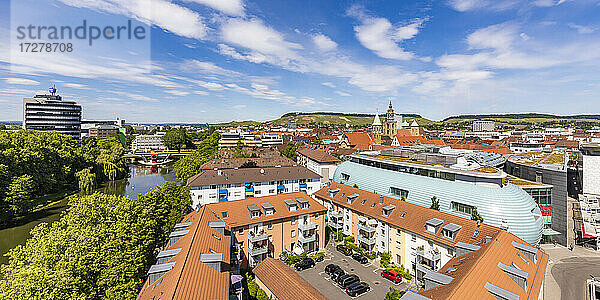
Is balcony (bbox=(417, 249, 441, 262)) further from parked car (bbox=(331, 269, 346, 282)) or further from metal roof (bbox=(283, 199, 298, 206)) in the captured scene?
metal roof (bbox=(283, 199, 298, 206))

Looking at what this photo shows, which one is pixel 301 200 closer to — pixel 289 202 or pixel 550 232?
pixel 289 202

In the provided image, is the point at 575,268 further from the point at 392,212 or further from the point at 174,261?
the point at 174,261

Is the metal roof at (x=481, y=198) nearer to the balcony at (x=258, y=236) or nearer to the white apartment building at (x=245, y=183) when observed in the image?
the white apartment building at (x=245, y=183)

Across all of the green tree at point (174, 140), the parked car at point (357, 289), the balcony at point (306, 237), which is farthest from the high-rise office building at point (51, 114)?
the parked car at point (357, 289)

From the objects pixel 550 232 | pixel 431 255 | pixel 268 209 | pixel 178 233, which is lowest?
pixel 550 232

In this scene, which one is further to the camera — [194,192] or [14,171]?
[14,171]

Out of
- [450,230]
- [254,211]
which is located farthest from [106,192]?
[450,230]

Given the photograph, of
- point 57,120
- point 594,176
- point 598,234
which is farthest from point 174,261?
point 57,120
